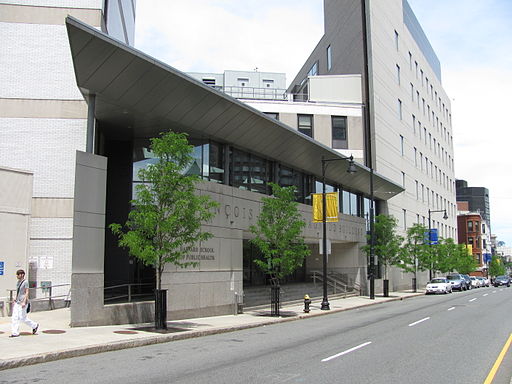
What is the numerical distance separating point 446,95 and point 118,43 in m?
75.9

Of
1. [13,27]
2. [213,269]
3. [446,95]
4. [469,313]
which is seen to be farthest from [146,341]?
[446,95]

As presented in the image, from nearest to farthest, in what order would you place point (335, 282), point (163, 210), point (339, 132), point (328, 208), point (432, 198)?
point (163, 210) → point (328, 208) → point (335, 282) → point (339, 132) → point (432, 198)

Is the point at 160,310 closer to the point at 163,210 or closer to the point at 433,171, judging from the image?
the point at 163,210

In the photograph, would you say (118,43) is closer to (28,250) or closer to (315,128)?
(28,250)

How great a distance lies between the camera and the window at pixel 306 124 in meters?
46.8

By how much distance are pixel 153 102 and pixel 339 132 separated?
30.8 meters

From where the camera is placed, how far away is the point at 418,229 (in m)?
46.0

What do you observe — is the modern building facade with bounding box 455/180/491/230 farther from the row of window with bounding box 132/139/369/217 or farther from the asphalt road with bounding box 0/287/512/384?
the asphalt road with bounding box 0/287/512/384

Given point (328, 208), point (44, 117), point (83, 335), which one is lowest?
point (83, 335)

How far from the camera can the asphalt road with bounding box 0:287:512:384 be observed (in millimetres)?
9414

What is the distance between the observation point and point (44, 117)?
78.8 feet

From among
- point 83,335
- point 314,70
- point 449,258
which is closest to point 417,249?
point 449,258

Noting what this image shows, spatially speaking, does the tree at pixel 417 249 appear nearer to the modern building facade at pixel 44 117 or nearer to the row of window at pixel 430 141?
the row of window at pixel 430 141

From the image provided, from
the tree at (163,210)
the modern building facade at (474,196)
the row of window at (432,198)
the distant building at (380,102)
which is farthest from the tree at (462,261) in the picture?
the modern building facade at (474,196)
